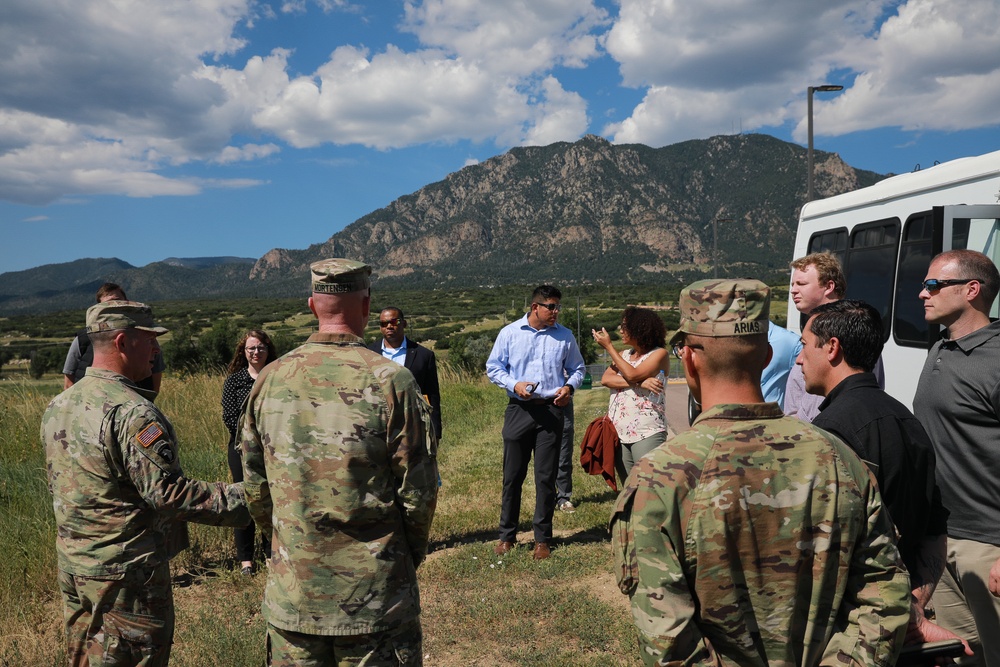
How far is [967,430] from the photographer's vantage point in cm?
275

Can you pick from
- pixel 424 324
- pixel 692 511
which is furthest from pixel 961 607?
pixel 424 324

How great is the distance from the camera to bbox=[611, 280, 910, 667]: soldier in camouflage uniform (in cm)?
157

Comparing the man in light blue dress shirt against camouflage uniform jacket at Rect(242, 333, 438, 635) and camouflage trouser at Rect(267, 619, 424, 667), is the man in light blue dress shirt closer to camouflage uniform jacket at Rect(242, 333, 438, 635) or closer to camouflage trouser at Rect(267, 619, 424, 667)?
camouflage uniform jacket at Rect(242, 333, 438, 635)

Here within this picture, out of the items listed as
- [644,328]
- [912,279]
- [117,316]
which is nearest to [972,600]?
[644,328]

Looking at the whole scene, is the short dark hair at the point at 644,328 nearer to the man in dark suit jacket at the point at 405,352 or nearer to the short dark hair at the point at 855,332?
the man in dark suit jacket at the point at 405,352

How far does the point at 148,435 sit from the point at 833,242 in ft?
24.7

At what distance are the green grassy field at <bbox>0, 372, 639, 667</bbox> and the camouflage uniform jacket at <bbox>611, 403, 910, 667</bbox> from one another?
8.51 ft

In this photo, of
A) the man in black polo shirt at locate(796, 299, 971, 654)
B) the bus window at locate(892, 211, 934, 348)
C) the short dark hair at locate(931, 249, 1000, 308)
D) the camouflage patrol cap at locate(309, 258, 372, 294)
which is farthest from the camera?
the bus window at locate(892, 211, 934, 348)

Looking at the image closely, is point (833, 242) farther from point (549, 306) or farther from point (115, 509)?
point (115, 509)

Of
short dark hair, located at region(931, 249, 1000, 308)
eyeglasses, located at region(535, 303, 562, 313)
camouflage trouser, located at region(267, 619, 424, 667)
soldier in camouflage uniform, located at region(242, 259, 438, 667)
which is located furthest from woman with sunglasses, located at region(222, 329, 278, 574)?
short dark hair, located at region(931, 249, 1000, 308)

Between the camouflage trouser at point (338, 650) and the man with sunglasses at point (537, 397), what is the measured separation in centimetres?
320

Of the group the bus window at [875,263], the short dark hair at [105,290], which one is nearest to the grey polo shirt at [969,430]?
the bus window at [875,263]

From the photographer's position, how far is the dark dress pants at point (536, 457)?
558 centimetres

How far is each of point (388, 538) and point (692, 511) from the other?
1225mm
